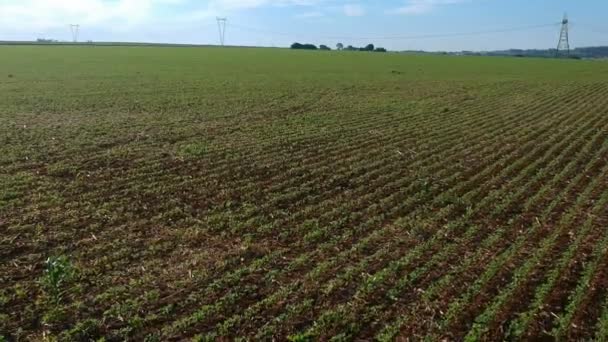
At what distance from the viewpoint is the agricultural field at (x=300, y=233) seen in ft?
16.3

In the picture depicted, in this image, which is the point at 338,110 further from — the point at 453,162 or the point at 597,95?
the point at 597,95

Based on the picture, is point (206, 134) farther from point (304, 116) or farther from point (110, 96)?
point (110, 96)

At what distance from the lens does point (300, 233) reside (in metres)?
7.12

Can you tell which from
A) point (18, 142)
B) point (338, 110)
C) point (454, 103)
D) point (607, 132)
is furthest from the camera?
point (454, 103)

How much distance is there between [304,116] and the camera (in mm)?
18062

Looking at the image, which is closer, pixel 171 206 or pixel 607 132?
pixel 171 206

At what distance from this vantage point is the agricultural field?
498 cm

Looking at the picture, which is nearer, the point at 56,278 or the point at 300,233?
the point at 56,278

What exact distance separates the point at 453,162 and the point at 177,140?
21.4 feet

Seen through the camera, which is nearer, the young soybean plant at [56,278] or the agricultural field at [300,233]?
the agricultural field at [300,233]

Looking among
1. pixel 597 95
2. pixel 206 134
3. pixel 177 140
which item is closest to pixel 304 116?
pixel 206 134

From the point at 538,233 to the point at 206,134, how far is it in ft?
30.1

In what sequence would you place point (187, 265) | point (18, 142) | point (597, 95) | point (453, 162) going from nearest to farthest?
point (187, 265) → point (453, 162) → point (18, 142) → point (597, 95)

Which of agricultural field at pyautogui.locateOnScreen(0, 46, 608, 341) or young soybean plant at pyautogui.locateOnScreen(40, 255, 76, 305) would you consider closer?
agricultural field at pyautogui.locateOnScreen(0, 46, 608, 341)
